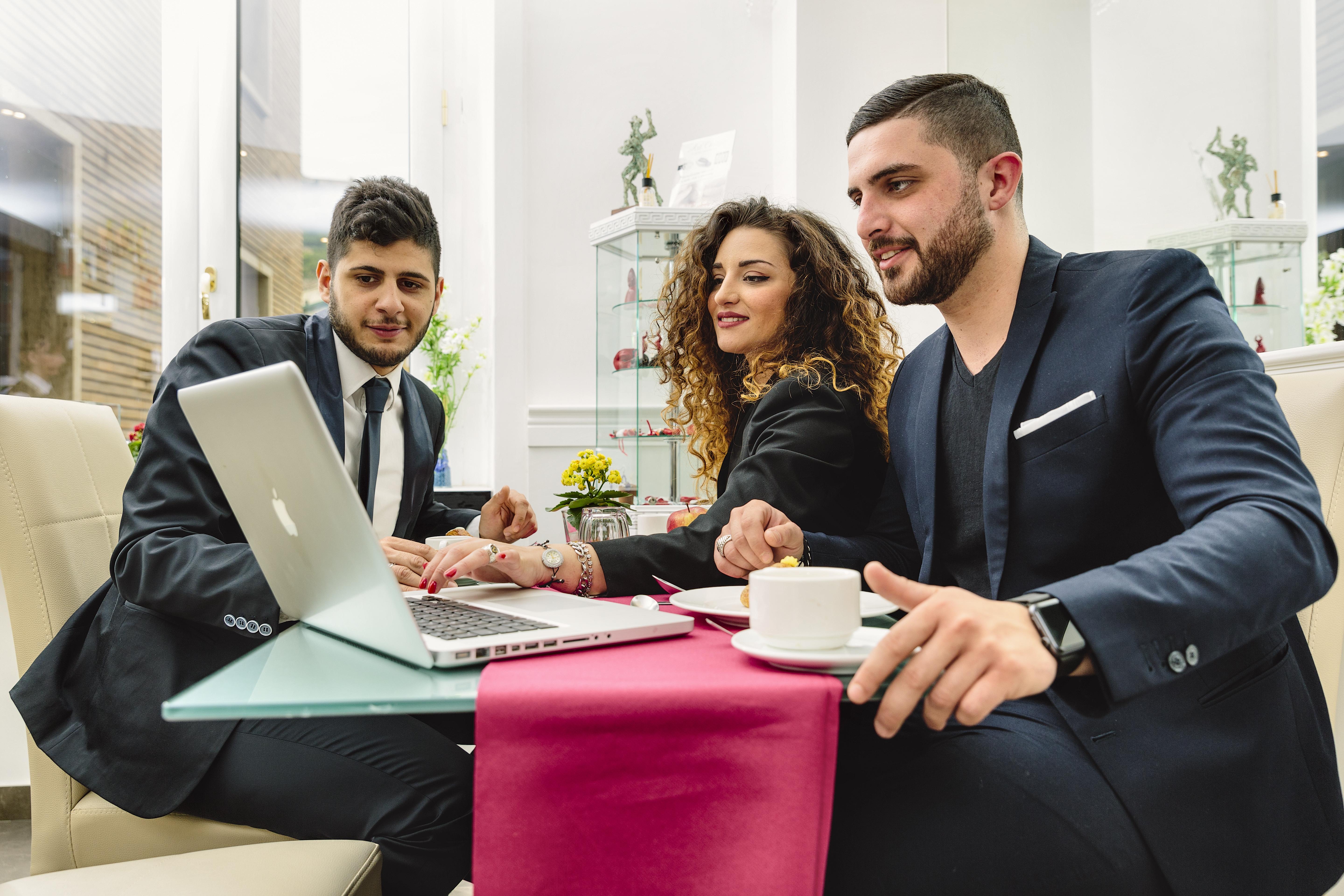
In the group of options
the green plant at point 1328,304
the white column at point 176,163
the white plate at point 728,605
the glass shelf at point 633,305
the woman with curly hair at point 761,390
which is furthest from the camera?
the glass shelf at point 633,305

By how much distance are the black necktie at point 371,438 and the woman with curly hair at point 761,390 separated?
63 centimetres

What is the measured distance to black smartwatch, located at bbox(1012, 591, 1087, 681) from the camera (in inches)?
29.0

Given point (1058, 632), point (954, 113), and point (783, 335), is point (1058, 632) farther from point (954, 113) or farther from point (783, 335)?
point (783, 335)

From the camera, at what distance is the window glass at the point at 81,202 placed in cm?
316

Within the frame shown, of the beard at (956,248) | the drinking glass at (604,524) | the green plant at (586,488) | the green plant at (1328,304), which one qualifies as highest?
the green plant at (1328,304)

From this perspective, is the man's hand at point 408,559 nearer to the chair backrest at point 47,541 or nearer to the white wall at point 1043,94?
the chair backrest at point 47,541

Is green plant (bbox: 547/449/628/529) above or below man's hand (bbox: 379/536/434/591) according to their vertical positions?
above

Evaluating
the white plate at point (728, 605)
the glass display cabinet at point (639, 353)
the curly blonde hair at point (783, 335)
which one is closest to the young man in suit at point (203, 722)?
the white plate at point (728, 605)

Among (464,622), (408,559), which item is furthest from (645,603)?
(408,559)

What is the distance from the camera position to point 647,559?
1395 mm

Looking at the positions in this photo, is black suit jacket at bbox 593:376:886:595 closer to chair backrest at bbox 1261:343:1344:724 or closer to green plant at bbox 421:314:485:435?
chair backrest at bbox 1261:343:1344:724

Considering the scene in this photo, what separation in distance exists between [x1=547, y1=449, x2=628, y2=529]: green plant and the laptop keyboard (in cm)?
88

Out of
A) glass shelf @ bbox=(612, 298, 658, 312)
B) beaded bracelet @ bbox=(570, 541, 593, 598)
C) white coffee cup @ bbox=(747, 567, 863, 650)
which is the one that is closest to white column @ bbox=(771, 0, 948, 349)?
glass shelf @ bbox=(612, 298, 658, 312)

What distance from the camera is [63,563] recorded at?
1.46m
